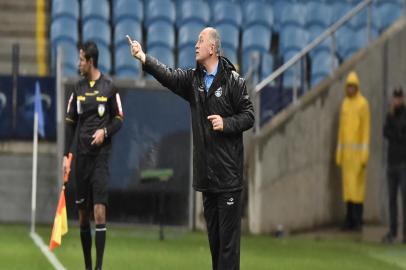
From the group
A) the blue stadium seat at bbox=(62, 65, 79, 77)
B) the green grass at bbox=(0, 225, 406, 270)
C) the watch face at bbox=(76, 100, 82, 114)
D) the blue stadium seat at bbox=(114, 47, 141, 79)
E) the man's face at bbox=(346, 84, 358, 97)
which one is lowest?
the green grass at bbox=(0, 225, 406, 270)

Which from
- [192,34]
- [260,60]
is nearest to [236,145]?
[260,60]

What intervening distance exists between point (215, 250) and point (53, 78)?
943cm

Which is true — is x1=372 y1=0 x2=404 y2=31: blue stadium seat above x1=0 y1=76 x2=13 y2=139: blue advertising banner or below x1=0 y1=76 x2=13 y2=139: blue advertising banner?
above

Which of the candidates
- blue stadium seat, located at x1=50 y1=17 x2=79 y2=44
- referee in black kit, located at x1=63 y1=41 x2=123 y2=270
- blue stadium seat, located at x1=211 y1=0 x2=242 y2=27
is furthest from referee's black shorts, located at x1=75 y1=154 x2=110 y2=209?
blue stadium seat, located at x1=211 y1=0 x2=242 y2=27

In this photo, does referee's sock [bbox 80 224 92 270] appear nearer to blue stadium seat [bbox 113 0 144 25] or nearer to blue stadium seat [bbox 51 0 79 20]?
blue stadium seat [bbox 51 0 79 20]

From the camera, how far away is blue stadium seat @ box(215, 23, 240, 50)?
2220 centimetres

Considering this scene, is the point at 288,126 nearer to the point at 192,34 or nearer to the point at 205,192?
the point at 192,34

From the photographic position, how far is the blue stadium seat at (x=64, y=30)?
21391 mm

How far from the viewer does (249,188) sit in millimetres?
18094

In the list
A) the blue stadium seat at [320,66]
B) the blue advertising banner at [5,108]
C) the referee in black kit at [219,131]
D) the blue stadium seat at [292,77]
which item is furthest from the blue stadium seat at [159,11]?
the referee in black kit at [219,131]

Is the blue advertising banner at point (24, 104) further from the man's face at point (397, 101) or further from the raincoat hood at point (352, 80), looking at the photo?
the man's face at point (397, 101)

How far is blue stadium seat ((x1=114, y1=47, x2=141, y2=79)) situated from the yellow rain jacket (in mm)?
4401

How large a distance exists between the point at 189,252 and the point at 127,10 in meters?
8.86

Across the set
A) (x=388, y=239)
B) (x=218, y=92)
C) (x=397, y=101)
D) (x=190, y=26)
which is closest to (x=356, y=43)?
(x=190, y=26)
